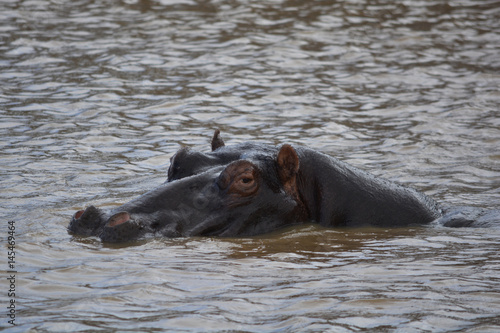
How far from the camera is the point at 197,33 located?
1698cm

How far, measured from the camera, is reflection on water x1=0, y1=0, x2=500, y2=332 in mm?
5016

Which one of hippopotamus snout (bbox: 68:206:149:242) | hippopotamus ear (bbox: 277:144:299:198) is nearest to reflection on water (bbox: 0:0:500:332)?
hippopotamus snout (bbox: 68:206:149:242)

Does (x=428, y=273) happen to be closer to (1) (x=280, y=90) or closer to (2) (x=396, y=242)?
(2) (x=396, y=242)

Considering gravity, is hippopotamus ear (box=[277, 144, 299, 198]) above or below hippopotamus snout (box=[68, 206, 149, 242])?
above

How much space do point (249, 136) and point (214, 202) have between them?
461 centimetres

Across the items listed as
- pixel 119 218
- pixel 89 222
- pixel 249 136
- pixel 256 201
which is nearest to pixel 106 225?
pixel 119 218

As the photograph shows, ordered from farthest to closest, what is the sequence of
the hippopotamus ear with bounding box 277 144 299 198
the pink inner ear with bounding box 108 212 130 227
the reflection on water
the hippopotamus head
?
1. the hippopotamus ear with bounding box 277 144 299 198
2. the hippopotamus head
3. the pink inner ear with bounding box 108 212 130 227
4. the reflection on water

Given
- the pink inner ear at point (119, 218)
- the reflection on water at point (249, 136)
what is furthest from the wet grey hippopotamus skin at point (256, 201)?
the reflection on water at point (249, 136)

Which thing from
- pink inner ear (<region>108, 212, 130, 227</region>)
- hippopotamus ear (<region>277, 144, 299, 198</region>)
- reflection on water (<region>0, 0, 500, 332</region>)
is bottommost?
reflection on water (<region>0, 0, 500, 332</region>)

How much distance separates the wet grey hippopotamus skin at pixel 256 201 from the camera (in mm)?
6395

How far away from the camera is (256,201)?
676cm

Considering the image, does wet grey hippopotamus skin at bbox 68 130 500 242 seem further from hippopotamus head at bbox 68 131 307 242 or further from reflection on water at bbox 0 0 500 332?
reflection on water at bbox 0 0 500 332

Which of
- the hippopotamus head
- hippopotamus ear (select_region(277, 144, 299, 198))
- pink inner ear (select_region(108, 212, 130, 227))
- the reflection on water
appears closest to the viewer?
the reflection on water

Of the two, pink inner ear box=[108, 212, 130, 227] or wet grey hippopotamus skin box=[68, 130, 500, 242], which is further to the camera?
wet grey hippopotamus skin box=[68, 130, 500, 242]
